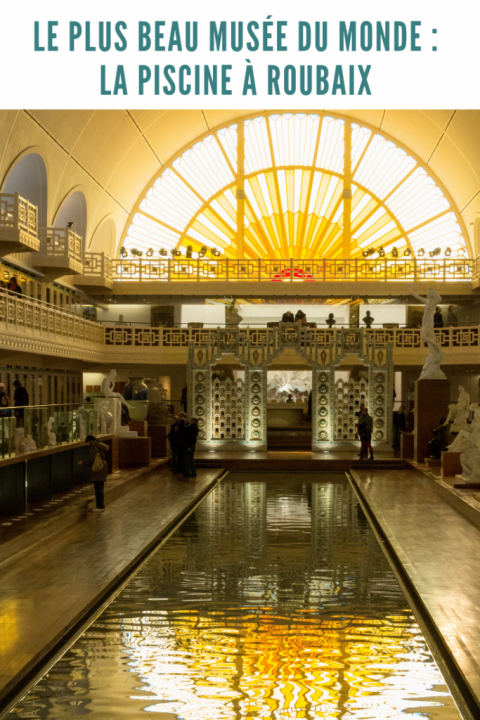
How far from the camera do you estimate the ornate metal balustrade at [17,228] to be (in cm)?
2331

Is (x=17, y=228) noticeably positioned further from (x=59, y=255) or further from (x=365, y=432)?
(x=365, y=432)

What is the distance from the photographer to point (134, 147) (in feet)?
126

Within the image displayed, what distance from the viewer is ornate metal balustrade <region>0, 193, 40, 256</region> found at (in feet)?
76.5

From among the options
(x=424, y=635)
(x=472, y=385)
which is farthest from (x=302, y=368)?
(x=424, y=635)

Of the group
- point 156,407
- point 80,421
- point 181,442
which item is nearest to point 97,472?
point 80,421

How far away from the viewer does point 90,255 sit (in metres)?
38.0

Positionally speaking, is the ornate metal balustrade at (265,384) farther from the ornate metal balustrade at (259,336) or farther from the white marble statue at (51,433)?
the white marble statue at (51,433)

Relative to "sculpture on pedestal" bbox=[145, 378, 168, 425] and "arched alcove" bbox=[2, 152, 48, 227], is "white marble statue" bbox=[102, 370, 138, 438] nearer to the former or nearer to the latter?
"sculpture on pedestal" bbox=[145, 378, 168, 425]

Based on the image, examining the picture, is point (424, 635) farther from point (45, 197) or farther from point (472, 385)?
point (472, 385)

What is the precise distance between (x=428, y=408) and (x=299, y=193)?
852 inches

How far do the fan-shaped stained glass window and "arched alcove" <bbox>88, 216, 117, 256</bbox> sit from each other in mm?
2305

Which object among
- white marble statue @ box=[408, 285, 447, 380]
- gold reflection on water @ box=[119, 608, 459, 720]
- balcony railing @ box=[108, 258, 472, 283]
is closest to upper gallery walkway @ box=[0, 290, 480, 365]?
balcony railing @ box=[108, 258, 472, 283]

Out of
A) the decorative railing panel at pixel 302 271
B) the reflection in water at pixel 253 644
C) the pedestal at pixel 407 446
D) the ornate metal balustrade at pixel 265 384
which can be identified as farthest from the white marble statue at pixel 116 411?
the decorative railing panel at pixel 302 271

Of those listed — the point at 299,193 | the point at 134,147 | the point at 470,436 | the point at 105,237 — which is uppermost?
the point at 134,147
